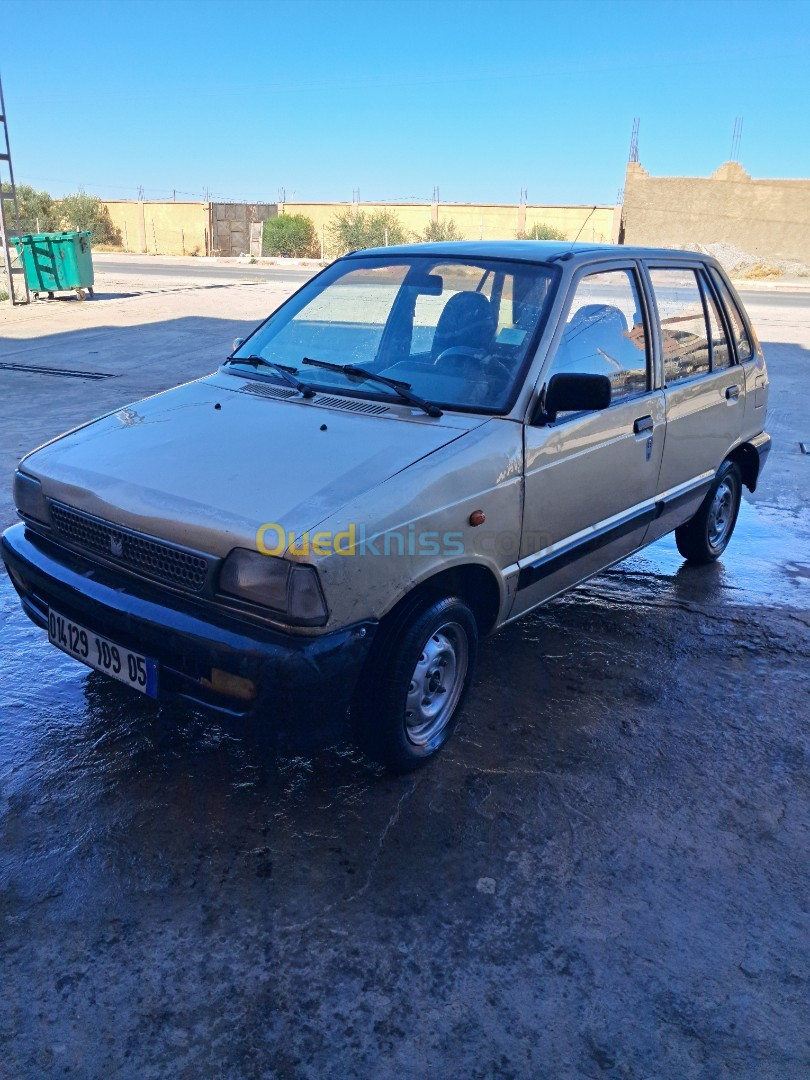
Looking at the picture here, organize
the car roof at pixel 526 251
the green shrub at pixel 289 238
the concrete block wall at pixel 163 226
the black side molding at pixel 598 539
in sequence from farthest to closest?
the concrete block wall at pixel 163 226 → the green shrub at pixel 289 238 → the car roof at pixel 526 251 → the black side molding at pixel 598 539

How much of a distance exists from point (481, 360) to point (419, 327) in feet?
1.63

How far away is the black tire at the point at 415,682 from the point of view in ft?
9.02

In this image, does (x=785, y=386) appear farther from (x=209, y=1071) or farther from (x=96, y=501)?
(x=209, y=1071)

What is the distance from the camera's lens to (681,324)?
4.22 m

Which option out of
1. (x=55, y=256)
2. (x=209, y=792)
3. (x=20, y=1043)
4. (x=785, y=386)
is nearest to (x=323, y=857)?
(x=209, y=792)

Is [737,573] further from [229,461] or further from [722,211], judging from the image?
[722,211]

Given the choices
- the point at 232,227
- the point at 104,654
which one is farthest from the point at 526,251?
the point at 232,227

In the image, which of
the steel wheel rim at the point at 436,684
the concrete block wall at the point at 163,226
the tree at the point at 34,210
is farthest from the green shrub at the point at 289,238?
the steel wheel rim at the point at 436,684

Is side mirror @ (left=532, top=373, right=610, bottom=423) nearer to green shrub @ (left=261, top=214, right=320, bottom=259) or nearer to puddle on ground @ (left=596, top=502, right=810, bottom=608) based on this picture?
puddle on ground @ (left=596, top=502, right=810, bottom=608)

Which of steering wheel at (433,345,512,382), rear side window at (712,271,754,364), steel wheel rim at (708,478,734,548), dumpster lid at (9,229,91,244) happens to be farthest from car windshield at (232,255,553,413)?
dumpster lid at (9,229,91,244)

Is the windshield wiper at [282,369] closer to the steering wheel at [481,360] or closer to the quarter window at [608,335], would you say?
the steering wheel at [481,360]

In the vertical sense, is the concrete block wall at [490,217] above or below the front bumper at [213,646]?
above

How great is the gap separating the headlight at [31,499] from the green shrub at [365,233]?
126 feet

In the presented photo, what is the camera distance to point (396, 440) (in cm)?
293
